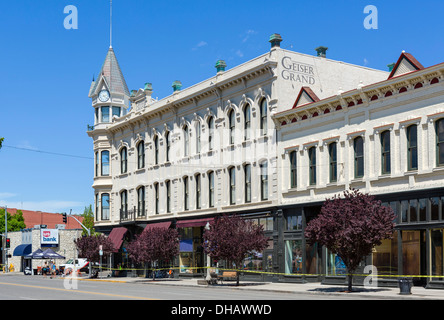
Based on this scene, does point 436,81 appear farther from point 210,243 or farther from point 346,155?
point 210,243

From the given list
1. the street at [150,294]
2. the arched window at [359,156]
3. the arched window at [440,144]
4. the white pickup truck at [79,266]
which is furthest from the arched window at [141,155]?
the arched window at [440,144]

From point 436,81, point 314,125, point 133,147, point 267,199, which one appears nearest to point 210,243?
point 267,199

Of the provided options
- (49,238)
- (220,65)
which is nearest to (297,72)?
(220,65)

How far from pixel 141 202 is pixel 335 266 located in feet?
80.8

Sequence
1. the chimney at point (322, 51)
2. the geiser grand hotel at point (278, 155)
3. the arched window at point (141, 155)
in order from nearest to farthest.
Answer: the geiser grand hotel at point (278, 155)
the chimney at point (322, 51)
the arched window at point (141, 155)

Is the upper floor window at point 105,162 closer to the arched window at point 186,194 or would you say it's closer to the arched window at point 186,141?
the arched window at point 186,194

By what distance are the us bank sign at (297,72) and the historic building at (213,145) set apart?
0.06 metres

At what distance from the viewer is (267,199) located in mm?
42938

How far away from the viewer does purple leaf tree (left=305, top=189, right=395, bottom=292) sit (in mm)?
30469

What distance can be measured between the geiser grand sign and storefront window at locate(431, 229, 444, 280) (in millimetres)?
59348

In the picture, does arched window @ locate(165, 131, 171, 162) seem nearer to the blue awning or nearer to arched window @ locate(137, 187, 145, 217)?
arched window @ locate(137, 187, 145, 217)

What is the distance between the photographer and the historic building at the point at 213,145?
41.5 m

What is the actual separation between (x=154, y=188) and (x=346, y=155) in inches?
906
